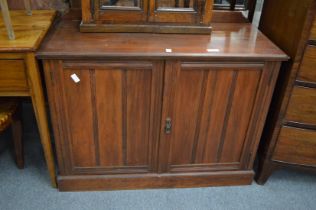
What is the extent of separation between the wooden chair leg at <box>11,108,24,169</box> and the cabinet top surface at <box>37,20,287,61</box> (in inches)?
19.8

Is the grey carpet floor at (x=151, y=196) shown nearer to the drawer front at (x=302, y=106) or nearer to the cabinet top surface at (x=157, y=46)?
the drawer front at (x=302, y=106)

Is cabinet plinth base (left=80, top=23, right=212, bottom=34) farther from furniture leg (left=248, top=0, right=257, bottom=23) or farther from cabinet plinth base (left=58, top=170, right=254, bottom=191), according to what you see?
cabinet plinth base (left=58, top=170, right=254, bottom=191)

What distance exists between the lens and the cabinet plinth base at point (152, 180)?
1.52 metres

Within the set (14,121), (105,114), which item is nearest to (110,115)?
(105,114)

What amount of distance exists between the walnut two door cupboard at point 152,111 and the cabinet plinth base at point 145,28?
37 millimetres

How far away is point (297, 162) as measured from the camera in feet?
4.92

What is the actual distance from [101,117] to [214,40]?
2.00 feet

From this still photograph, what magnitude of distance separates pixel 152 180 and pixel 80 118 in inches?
19.7

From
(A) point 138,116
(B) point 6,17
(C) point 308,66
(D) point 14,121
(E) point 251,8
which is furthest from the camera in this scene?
(E) point 251,8

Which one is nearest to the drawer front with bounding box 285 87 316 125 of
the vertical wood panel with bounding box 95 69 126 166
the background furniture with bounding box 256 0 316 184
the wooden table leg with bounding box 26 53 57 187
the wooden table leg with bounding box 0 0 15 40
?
the background furniture with bounding box 256 0 316 184

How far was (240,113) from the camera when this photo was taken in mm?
1399

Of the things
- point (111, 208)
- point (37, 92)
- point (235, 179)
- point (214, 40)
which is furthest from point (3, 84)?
point (235, 179)

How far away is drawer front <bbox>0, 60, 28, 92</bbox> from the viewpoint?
1140mm

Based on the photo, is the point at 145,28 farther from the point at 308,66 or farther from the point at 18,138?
the point at 18,138
